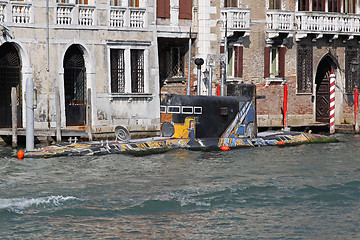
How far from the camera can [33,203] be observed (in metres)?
17.6

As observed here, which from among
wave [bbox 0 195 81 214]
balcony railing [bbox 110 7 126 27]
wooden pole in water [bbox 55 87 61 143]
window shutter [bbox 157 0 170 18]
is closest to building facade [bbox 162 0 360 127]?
window shutter [bbox 157 0 170 18]

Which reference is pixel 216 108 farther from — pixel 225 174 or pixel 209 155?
pixel 225 174

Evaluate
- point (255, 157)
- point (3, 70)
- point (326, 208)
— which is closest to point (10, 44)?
point (3, 70)

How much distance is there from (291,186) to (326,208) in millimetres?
2429

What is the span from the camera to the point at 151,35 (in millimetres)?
32938

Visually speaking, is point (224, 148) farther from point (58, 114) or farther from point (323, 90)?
point (323, 90)

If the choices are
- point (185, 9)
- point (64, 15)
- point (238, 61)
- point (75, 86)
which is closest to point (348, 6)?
point (238, 61)

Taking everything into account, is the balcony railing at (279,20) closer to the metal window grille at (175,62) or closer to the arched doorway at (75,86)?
the metal window grille at (175,62)

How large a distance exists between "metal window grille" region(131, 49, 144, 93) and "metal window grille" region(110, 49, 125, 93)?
566mm

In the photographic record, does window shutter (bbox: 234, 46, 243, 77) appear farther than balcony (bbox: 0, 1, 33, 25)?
Yes

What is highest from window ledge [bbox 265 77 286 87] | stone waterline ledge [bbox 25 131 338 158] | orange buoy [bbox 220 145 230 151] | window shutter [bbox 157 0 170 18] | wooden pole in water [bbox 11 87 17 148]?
window shutter [bbox 157 0 170 18]

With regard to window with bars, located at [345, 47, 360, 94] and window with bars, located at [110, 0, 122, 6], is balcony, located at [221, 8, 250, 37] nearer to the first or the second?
window with bars, located at [110, 0, 122, 6]

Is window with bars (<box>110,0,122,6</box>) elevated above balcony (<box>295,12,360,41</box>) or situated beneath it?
elevated above

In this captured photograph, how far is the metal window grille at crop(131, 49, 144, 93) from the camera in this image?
3266cm
